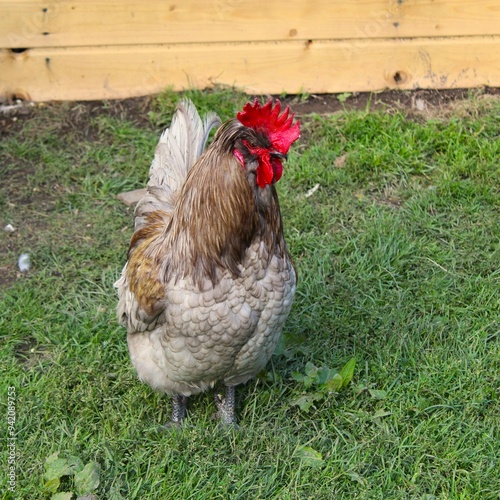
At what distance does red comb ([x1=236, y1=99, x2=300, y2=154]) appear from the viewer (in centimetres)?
306

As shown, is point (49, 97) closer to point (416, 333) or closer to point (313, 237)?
point (313, 237)

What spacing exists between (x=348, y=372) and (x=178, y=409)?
937 mm

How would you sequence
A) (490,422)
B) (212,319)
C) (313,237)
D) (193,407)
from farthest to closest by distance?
1. (313,237)
2. (193,407)
3. (490,422)
4. (212,319)

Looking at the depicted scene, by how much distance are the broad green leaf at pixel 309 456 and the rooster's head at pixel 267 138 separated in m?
1.44

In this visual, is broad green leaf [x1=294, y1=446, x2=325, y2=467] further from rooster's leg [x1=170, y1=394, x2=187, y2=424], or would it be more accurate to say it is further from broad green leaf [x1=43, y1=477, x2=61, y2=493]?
broad green leaf [x1=43, y1=477, x2=61, y2=493]

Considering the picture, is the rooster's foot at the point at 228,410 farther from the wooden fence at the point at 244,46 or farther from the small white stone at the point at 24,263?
the wooden fence at the point at 244,46

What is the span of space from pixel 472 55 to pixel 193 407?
3.76 metres

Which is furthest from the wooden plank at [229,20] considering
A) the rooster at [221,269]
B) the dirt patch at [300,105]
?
the rooster at [221,269]

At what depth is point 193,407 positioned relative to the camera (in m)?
4.15

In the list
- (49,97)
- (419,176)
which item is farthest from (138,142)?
(419,176)

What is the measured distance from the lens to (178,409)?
4.00 m

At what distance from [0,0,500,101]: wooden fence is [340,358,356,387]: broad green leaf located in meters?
2.89

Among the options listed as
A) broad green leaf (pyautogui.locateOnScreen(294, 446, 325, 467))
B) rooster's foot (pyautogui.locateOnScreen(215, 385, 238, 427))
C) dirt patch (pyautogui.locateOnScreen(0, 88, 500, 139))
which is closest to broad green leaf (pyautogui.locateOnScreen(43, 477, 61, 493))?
rooster's foot (pyautogui.locateOnScreen(215, 385, 238, 427))

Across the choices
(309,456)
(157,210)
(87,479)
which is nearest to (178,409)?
(87,479)
